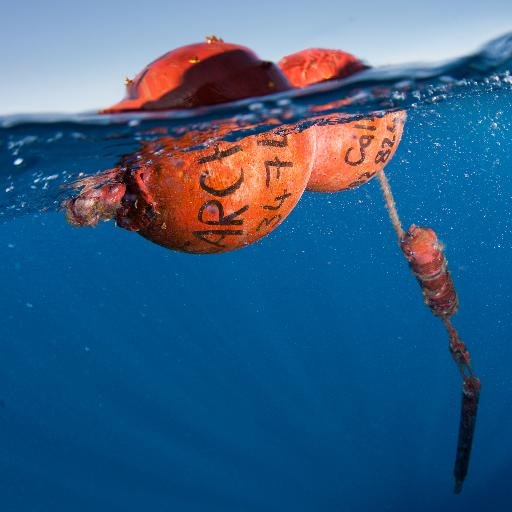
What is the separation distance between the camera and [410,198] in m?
39.9

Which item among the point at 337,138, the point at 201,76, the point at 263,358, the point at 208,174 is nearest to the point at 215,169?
the point at 208,174

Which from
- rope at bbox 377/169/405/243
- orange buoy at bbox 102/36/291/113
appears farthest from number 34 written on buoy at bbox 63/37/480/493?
rope at bbox 377/169/405/243

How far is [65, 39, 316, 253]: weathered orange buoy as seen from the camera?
2.95 meters

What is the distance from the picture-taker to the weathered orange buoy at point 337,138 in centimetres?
366

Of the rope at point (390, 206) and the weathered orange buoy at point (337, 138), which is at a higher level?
the weathered orange buoy at point (337, 138)

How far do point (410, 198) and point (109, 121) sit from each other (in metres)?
38.7

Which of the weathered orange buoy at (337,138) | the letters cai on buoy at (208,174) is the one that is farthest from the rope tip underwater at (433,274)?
the letters cai on buoy at (208,174)

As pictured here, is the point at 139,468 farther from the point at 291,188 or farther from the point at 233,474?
the point at 291,188

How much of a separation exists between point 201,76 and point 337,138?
3.84 ft

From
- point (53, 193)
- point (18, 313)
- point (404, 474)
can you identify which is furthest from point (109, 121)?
point (18, 313)

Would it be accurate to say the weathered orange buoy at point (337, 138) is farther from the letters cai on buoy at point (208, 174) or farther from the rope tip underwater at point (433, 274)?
the rope tip underwater at point (433, 274)

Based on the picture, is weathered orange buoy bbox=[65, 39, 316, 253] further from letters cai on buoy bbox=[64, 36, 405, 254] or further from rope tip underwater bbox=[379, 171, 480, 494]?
rope tip underwater bbox=[379, 171, 480, 494]

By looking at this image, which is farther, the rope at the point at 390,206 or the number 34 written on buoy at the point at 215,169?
the rope at the point at 390,206

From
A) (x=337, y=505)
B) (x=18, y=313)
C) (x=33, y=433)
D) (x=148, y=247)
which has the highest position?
(x=148, y=247)
